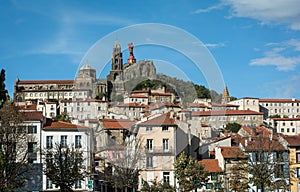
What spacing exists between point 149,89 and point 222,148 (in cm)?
1994

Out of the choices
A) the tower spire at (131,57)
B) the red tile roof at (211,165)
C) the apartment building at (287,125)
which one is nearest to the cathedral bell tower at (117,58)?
the tower spire at (131,57)

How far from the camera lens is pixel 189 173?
34.8 m

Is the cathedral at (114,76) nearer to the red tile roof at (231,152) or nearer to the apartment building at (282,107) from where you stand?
the red tile roof at (231,152)

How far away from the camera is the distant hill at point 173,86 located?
812 inches

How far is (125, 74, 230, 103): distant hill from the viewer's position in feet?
67.7

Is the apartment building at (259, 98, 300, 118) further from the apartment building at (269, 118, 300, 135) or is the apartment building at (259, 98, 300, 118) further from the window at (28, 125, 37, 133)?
the window at (28, 125, 37, 133)

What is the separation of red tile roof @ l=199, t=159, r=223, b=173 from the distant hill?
708 inches

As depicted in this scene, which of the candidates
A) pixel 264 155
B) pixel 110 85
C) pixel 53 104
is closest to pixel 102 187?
pixel 264 155

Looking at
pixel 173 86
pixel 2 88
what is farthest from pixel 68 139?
pixel 173 86

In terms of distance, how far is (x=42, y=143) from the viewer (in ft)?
125

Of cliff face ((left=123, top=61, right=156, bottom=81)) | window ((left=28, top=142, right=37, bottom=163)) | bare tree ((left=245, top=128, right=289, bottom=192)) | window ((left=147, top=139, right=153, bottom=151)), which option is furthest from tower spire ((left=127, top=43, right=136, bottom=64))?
window ((left=28, top=142, right=37, bottom=163))

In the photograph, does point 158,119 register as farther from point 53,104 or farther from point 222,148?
point 53,104

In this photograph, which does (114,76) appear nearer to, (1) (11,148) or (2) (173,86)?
(2) (173,86)

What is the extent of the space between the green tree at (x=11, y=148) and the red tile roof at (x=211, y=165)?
14527 millimetres
